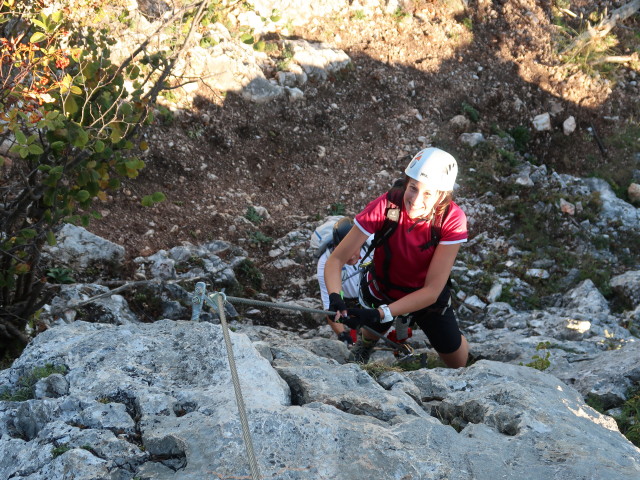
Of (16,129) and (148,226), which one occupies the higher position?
(16,129)

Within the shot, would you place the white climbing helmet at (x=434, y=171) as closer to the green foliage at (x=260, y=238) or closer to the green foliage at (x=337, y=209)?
the green foliage at (x=260, y=238)

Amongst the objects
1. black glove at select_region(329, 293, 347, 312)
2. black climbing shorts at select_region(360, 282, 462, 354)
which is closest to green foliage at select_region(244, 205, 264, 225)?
black climbing shorts at select_region(360, 282, 462, 354)

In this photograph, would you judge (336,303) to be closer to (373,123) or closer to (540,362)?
(540,362)

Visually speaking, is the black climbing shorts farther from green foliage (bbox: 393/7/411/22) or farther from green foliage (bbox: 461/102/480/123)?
green foliage (bbox: 393/7/411/22)

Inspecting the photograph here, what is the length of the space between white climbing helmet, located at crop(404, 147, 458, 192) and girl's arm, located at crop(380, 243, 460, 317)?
465 mm

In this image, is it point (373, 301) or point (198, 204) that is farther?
point (198, 204)

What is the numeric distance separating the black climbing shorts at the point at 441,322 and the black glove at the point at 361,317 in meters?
0.60

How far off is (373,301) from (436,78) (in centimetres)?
739

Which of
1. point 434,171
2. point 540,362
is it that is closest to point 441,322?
point 540,362

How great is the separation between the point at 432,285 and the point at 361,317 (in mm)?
576

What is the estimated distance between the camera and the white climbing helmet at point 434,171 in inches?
164

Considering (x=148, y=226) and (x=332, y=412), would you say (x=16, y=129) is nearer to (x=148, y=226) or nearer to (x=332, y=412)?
(x=332, y=412)

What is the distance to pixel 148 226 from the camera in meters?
7.64

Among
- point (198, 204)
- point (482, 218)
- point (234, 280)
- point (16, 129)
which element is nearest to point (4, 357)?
point (16, 129)
